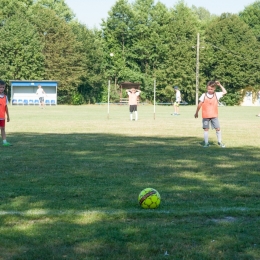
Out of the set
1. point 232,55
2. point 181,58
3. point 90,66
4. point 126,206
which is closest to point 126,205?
point 126,206

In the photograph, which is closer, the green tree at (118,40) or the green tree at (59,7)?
the green tree at (118,40)

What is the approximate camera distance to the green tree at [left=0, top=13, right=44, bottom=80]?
79.7m

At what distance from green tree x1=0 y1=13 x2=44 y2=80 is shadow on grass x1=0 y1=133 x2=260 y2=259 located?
65.7 m

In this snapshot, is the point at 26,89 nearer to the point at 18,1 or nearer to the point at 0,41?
the point at 0,41

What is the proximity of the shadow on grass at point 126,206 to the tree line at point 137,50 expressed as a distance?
224 feet

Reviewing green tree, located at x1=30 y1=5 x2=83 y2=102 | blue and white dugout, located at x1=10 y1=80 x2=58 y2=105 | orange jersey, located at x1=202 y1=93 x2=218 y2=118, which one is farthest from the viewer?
green tree, located at x1=30 y1=5 x2=83 y2=102

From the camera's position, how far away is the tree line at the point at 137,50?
82.8m

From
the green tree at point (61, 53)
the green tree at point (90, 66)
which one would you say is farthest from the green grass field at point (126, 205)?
the green tree at point (90, 66)

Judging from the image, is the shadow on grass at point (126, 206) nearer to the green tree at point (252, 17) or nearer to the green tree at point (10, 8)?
the green tree at point (10, 8)

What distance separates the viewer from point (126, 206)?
827 centimetres

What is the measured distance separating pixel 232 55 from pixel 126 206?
8105 centimetres

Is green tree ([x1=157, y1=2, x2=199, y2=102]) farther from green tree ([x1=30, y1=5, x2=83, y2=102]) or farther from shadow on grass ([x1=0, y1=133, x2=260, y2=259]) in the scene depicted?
shadow on grass ([x1=0, y1=133, x2=260, y2=259])

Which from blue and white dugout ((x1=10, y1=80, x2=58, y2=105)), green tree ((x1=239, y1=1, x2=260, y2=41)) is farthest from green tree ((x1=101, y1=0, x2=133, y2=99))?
green tree ((x1=239, y1=1, x2=260, y2=41))

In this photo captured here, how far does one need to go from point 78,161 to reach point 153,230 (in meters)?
7.18
